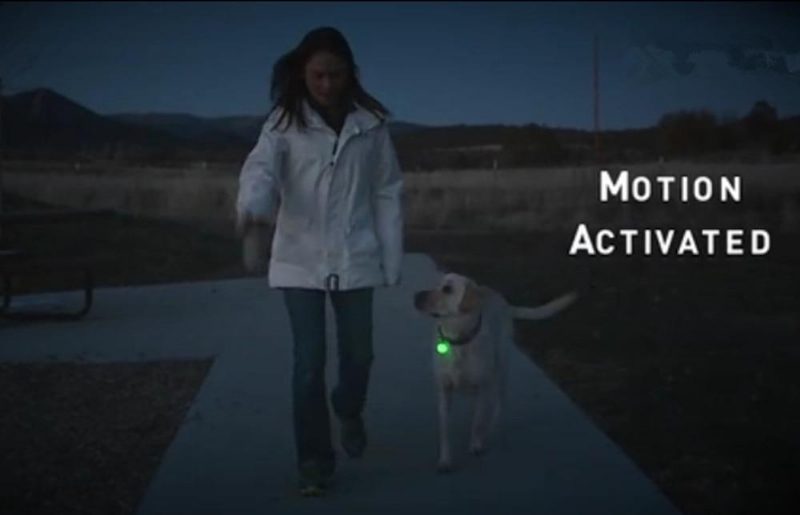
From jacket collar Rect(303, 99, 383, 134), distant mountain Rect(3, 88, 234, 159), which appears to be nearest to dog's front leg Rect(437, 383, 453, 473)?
jacket collar Rect(303, 99, 383, 134)

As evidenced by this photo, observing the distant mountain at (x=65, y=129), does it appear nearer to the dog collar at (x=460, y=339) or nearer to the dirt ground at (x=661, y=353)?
the dirt ground at (x=661, y=353)

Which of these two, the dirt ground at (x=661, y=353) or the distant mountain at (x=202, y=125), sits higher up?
the distant mountain at (x=202, y=125)

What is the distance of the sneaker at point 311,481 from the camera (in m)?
4.94

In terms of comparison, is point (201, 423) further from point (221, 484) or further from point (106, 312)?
point (106, 312)

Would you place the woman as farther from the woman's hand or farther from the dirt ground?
the dirt ground

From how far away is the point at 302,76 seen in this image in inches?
198

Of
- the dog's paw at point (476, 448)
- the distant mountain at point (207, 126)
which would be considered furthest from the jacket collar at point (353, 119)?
the distant mountain at point (207, 126)

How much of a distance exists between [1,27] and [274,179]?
6.00 meters

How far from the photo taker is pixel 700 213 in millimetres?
13828

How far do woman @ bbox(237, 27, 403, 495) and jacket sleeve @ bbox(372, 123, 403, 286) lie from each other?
3 cm

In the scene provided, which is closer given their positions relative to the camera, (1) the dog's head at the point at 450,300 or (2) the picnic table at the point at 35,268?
(1) the dog's head at the point at 450,300

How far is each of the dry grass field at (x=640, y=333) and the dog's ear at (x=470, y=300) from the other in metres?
1.04

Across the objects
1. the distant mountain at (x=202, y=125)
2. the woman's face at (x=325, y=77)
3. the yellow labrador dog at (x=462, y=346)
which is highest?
the distant mountain at (x=202, y=125)

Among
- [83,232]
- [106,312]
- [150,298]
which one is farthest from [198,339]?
[83,232]
